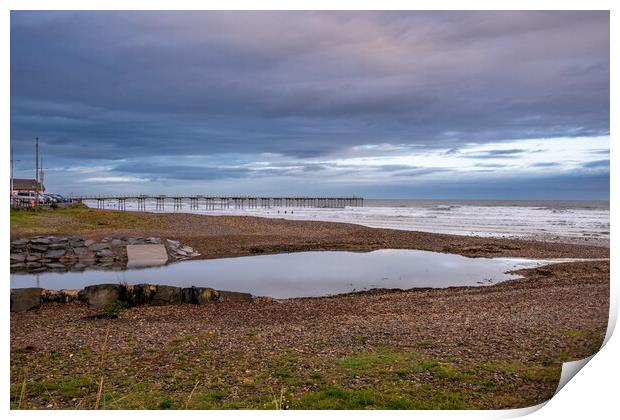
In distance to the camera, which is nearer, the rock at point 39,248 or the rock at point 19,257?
the rock at point 19,257

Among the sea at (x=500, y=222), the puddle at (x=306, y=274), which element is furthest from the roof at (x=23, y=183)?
the puddle at (x=306, y=274)

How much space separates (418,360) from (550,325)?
2521mm

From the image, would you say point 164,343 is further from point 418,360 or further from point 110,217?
point 110,217

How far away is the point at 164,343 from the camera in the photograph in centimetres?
683

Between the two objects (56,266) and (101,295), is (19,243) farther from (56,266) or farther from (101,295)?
(101,295)

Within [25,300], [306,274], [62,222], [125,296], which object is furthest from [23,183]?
[125,296]

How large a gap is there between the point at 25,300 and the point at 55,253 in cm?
787

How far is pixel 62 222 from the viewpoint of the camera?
82.7 feet

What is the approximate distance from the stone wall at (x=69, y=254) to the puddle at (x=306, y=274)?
49.2 inches

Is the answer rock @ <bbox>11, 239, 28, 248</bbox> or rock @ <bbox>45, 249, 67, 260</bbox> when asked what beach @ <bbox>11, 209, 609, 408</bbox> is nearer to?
rock @ <bbox>45, 249, 67, 260</bbox>

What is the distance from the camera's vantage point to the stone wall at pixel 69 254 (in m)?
15.7

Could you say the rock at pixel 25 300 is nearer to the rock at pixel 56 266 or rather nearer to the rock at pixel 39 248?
the rock at pixel 56 266

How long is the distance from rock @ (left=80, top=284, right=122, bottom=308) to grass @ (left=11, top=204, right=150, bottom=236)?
11.3 meters

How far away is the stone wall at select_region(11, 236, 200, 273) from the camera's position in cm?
1574
